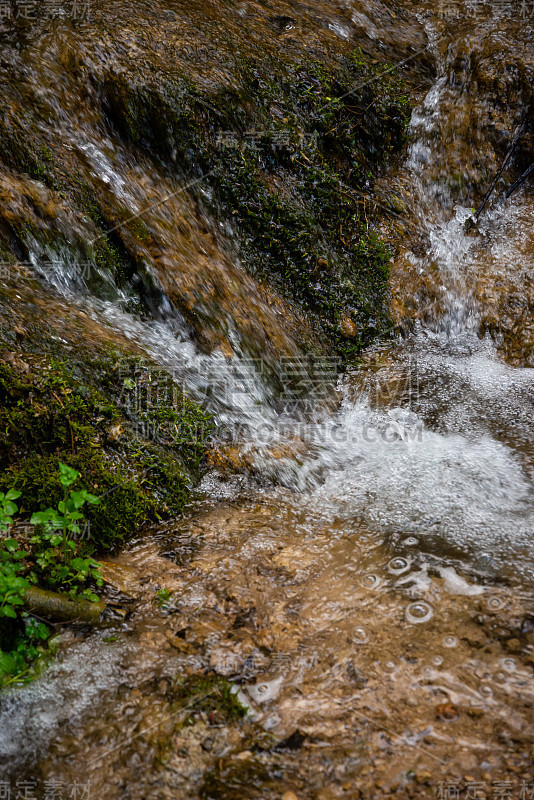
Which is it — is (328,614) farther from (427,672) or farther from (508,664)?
(508,664)

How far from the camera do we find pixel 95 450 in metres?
3.38

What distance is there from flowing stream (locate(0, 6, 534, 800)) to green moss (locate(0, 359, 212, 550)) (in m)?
0.23

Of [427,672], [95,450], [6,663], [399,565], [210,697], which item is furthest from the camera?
[95,450]

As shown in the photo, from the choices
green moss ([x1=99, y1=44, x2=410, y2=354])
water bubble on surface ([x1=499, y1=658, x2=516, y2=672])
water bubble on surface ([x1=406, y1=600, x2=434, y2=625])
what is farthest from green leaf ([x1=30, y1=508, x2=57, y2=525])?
green moss ([x1=99, y1=44, x2=410, y2=354])

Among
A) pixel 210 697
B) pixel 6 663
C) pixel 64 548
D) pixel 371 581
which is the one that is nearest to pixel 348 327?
pixel 371 581

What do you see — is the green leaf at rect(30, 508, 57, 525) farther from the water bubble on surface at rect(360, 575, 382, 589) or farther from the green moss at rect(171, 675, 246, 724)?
the water bubble on surface at rect(360, 575, 382, 589)

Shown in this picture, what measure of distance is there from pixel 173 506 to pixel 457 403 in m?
3.01

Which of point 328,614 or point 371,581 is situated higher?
point 371,581

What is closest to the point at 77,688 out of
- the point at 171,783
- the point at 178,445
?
the point at 171,783

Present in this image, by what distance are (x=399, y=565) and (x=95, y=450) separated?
2.05 metres

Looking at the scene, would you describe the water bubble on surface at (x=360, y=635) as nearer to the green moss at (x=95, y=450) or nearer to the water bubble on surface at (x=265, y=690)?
the water bubble on surface at (x=265, y=690)

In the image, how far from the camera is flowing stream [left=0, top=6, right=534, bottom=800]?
6.88 ft

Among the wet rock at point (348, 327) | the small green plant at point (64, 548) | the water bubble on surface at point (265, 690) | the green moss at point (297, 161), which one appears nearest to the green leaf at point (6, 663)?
the small green plant at point (64, 548)

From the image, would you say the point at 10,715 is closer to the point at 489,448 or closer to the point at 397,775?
the point at 397,775
